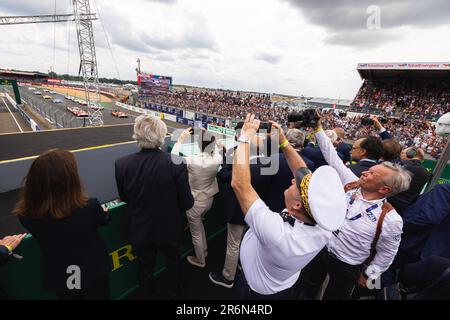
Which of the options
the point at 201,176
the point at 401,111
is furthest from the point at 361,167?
the point at 401,111

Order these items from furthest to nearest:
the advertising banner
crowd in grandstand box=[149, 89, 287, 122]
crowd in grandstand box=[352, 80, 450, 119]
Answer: the advertising banner, crowd in grandstand box=[149, 89, 287, 122], crowd in grandstand box=[352, 80, 450, 119]

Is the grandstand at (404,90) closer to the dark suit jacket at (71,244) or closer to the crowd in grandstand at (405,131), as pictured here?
the crowd in grandstand at (405,131)

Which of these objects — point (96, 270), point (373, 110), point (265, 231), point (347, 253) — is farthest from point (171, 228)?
point (373, 110)

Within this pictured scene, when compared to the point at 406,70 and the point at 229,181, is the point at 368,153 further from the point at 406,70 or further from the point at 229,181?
the point at 406,70

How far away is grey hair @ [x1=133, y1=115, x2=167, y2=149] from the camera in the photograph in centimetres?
167

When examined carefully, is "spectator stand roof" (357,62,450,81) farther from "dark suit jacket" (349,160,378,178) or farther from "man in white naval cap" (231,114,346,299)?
"man in white naval cap" (231,114,346,299)

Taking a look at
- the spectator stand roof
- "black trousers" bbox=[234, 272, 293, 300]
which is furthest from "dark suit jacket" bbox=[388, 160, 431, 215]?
the spectator stand roof

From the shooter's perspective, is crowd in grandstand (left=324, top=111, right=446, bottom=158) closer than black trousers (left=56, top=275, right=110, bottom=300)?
No

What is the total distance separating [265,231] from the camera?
0.98 metres

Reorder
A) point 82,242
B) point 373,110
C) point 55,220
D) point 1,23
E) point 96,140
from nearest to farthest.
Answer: point 55,220
point 82,242
point 96,140
point 373,110
point 1,23

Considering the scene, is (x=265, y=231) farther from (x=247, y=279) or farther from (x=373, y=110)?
(x=373, y=110)

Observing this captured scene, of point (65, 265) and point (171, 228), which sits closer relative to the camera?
point (65, 265)

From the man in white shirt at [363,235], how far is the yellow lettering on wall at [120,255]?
6.22ft
